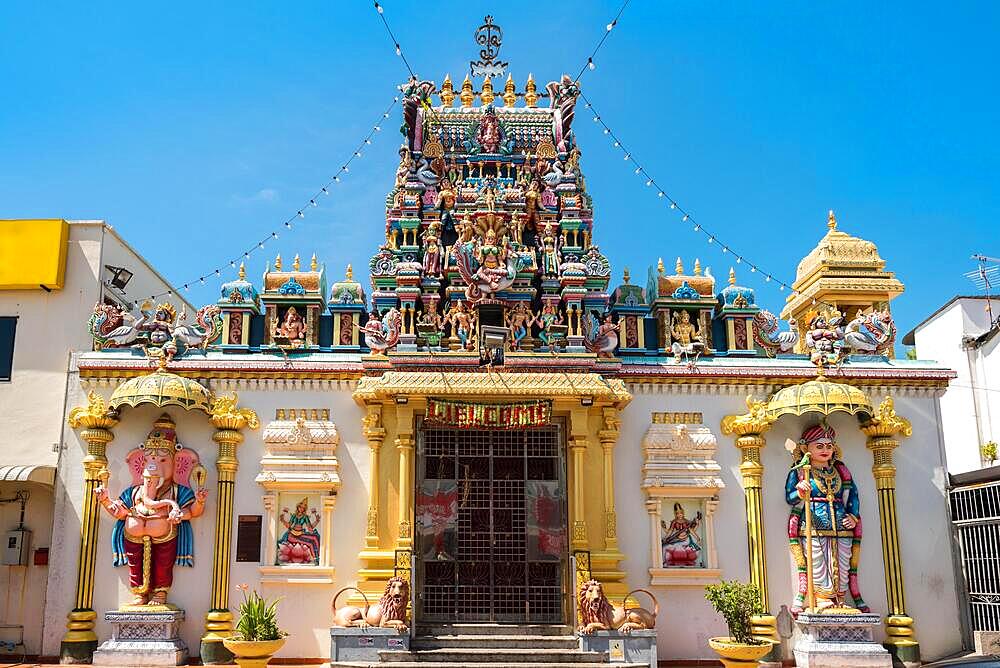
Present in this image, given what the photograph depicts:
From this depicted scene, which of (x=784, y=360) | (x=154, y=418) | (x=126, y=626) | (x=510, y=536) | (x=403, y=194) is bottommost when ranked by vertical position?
(x=126, y=626)

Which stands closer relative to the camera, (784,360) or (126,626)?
(126,626)

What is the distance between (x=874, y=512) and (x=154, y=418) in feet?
44.3

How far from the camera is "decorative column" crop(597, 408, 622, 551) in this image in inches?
621

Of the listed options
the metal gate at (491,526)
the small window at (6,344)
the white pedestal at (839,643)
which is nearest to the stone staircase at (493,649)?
the metal gate at (491,526)

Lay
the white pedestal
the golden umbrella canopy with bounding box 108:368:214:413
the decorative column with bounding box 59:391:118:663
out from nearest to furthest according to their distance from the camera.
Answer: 1. the white pedestal
2. the decorative column with bounding box 59:391:118:663
3. the golden umbrella canopy with bounding box 108:368:214:413

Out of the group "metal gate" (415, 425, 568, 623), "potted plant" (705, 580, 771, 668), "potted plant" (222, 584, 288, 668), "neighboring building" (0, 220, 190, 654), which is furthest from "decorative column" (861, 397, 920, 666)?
"neighboring building" (0, 220, 190, 654)

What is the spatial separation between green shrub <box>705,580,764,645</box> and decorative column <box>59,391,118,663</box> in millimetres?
10802

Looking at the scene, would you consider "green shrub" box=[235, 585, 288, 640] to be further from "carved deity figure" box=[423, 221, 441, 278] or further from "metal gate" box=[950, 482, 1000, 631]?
"metal gate" box=[950, 482, 1000, 631]

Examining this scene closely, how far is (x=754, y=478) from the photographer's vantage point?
16.3m

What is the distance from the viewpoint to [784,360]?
17.2 m

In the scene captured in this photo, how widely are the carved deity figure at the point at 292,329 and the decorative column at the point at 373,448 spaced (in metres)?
2.09

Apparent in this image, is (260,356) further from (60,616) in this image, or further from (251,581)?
(60,616)

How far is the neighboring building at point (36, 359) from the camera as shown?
16266 millimetres

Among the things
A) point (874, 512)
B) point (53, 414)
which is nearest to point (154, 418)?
point (53, 414)
